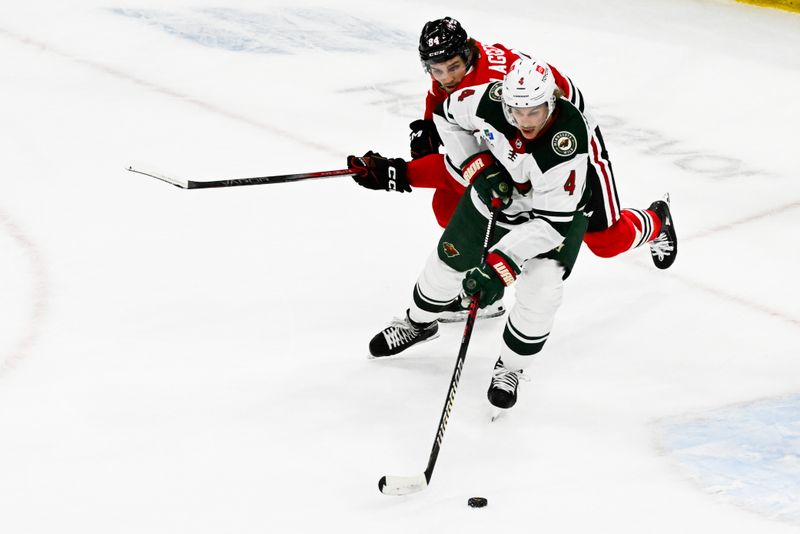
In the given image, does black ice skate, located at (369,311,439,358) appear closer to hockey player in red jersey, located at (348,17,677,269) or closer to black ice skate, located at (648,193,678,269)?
hockey player in red jersey, located at (348,17,677,269)

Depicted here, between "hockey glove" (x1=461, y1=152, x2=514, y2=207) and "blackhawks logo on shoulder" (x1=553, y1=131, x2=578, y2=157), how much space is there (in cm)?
19

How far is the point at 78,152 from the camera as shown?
4418mm

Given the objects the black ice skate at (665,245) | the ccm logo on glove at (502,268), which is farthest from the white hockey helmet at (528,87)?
the black ice skate at (665,245)

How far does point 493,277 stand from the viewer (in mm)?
2623

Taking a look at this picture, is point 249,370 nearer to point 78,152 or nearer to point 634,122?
point 78,152

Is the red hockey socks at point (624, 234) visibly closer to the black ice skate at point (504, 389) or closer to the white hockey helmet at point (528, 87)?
the black ice skate at point (504, 389)

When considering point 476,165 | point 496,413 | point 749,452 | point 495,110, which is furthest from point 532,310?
point 749,452

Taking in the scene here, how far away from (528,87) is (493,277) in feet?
1.49

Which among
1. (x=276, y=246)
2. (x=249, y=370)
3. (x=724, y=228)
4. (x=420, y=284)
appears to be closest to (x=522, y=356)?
(x=420, y=284)

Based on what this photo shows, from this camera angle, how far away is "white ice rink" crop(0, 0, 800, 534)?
8.18ft

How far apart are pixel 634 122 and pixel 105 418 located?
2991mm

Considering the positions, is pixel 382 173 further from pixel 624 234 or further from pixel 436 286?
pixel 624 234

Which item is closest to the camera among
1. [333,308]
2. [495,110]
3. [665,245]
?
[495,110]

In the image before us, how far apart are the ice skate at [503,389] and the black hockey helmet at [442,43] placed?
859mm
